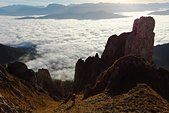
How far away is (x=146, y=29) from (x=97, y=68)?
51.5 feet

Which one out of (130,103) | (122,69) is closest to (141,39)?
(122,69)

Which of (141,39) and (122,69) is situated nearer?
(122,69)

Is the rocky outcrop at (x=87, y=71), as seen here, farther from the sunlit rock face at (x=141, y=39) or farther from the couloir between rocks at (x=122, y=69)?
the sunlit rock face at (x=141, y=39)

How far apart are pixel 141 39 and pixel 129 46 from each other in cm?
425

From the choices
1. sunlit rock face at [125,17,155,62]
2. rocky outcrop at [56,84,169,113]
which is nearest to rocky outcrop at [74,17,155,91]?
sunlit rock face at [125,17,155,62]

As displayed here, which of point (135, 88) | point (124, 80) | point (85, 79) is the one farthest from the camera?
point (85, 79)

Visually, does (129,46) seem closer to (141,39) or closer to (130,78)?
(141,39)

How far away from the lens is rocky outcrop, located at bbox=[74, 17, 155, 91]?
9181 centimetres

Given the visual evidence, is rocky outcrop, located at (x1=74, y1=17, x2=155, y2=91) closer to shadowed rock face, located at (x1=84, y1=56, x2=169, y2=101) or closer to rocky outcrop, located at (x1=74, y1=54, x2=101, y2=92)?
rocky outcrop, located at (x1=74, y1=54, x2=101, y2=92)

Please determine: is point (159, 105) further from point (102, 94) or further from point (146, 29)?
point (146, 29)

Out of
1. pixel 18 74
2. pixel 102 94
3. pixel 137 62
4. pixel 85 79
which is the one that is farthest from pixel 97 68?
pixel 102 94

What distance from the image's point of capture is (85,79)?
329 ft

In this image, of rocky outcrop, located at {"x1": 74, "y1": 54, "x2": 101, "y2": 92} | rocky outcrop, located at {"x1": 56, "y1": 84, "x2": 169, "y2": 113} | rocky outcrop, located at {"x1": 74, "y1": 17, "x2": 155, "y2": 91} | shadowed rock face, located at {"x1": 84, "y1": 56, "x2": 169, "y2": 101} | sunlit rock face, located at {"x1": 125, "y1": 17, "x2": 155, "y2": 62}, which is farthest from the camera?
rocky outcrop, located at {"x1": 74, "y1": 54, "x2": 101, "y2": 92}

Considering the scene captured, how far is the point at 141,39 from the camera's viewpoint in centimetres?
9325
